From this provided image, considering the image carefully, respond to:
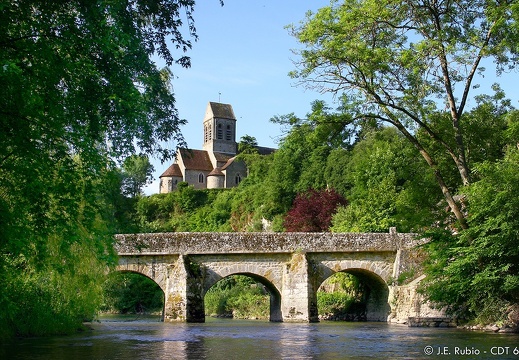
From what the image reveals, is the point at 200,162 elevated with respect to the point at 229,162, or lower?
elevated

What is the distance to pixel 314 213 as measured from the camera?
4438 cm

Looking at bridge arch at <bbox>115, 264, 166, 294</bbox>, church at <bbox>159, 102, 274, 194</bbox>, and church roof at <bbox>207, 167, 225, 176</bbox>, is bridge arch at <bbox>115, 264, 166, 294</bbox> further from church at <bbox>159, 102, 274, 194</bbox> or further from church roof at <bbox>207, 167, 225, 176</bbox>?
church roof at <bbox>207, 167, 225, 176</bbox>

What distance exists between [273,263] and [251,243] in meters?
1.34

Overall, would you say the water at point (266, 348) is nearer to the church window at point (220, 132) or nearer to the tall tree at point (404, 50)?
the tall tree at point (404, 50)

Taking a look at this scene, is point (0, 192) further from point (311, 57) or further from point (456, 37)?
point (456, 37)

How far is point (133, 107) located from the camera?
8641mm

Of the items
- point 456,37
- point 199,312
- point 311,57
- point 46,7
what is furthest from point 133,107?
point 199,312

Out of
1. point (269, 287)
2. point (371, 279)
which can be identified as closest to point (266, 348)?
point (269, 287)

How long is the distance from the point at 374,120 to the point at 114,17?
12.1 m

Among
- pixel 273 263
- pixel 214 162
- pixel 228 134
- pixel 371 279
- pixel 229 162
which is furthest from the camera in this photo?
pixel 228 134

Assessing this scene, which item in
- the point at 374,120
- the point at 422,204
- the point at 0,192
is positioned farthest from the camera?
the point at 422,204

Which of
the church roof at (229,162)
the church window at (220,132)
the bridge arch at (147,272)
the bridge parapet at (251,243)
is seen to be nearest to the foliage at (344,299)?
the bridge parapet at (251,243)

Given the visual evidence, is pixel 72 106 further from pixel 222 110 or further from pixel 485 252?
pixel 222 110

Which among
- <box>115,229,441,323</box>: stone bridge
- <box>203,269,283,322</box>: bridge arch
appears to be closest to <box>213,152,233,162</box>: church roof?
<box>203,269,283,322</box>: bridge arch
